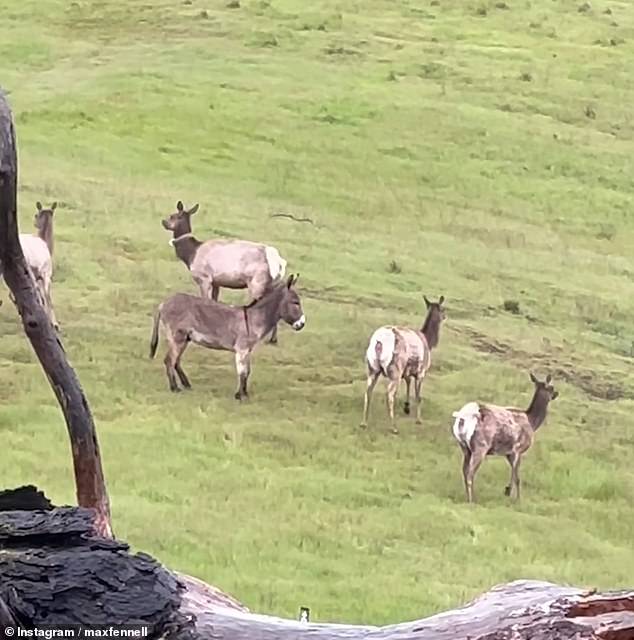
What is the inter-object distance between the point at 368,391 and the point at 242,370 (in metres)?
1.16

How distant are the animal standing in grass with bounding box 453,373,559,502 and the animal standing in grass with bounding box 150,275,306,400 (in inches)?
88.9

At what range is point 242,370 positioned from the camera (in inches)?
508

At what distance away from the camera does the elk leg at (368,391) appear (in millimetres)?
12416

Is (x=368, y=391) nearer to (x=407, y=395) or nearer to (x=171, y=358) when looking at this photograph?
(x=407, y=395)

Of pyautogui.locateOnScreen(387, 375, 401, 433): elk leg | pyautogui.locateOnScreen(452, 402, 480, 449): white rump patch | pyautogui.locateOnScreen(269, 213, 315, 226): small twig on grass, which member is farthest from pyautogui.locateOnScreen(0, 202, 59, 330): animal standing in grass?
pyautogui.locateOnScreen(269, 213, 315, 226): small twig on grass

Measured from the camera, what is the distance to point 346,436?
12.0 m

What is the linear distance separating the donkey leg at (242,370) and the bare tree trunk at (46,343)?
9647mm

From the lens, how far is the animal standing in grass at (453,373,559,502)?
1128cm

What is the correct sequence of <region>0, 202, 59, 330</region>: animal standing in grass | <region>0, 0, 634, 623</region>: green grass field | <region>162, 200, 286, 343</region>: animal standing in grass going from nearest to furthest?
<region>0, 0, 634, 623</region>: green grass field < <region>0, 202, 59, 330</region>: animal standing in grass < <region>162, 200, 286, 343</region>: animal standing in grass

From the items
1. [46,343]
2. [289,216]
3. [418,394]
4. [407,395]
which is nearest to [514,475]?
[418,394]

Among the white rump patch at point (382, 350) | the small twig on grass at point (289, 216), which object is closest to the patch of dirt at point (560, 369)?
the white rump patch at point (382, 350)

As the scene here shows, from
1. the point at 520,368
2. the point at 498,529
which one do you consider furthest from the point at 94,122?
the point at 498,529

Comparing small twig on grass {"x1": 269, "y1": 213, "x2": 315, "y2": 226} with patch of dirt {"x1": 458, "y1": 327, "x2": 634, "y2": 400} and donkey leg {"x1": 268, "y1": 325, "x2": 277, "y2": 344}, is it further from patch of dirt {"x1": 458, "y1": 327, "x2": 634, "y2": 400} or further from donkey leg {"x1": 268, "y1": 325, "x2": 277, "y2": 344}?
donkey leg {"x1": 268, "y1": 325, "x2": 277, "y2": 344}

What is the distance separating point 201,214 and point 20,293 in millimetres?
16274
